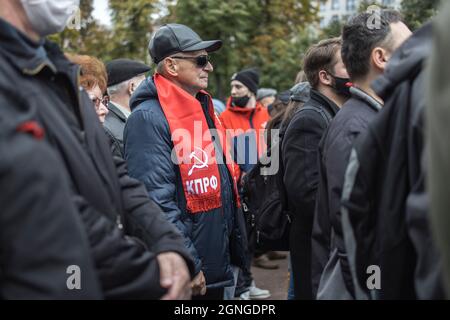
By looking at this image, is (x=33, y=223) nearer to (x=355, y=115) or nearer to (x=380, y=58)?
(x=355, y=115)

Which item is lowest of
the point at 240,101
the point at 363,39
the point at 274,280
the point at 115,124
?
the point at 274,280

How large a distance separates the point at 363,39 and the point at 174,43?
1.45 metres

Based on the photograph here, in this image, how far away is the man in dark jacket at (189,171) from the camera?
3.30 metres

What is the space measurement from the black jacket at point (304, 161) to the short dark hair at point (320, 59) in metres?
0.12

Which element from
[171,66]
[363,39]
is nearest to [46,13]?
[363,39]

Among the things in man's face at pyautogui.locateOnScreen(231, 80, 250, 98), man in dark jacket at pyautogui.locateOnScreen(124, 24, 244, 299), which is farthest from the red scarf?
man's face at pyautogui.locateOnScreen(231, 80, 250, 98)

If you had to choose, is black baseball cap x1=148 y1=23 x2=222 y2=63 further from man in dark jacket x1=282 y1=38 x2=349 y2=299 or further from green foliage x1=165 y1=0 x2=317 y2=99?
green foliage x1=165 y1=0 x2=317 y2=99

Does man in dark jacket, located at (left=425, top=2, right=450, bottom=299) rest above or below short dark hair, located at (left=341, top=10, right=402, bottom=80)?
above

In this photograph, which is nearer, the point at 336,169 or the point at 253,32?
the point at 336,169

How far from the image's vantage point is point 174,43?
372 cm

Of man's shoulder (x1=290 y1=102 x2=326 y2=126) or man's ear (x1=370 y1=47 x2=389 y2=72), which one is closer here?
man's ear (x1=370 y1=47 x2=389 y2=72)

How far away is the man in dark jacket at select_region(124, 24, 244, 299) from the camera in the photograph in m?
3.30

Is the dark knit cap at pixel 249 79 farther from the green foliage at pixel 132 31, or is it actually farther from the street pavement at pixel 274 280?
the green foliage at pixel 132 31

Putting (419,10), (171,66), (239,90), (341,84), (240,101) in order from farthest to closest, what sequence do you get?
1. (419,10)
2. (239,90)
3. (240,101)
4. (171,66)
5. (341,84)
